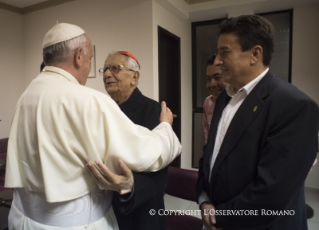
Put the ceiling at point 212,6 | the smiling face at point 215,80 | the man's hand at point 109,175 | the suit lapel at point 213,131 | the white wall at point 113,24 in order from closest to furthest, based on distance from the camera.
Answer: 1. the man's hand at point 109,175
2. the suit lapel at point 213,131
3. the smiling face at point 215,80
4. the white wall at point 113,24
5. the ceiling at point 212,6

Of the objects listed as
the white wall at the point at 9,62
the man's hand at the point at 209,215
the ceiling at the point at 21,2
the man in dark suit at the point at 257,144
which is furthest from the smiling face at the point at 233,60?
the white wall at the point at 9,62

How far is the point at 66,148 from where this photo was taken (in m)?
0.78

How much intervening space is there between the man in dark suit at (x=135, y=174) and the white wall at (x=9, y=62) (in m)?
2.96

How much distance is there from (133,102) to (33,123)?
24.2 inches

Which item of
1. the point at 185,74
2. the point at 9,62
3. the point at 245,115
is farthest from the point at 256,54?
the point at 9,62

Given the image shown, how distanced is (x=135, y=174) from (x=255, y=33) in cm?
79

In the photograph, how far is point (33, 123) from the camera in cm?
82

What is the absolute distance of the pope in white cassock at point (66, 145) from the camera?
78 cm

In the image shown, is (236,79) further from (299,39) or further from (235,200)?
(299,39)

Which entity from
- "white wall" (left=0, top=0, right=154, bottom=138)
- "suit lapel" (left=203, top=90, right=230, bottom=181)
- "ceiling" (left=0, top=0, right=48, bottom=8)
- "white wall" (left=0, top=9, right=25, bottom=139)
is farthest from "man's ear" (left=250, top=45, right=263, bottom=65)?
"white wall" (left=0, top=9, right=25, bottom=139)

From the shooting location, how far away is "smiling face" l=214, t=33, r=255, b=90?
0.99 m

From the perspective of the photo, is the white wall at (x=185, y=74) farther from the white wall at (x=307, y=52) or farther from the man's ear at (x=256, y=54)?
the man's ear at (x=256, y=54)

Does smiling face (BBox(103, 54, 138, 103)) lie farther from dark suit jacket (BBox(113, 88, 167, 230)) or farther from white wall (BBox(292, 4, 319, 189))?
white wall (BBox(292, 4, 319, 189))

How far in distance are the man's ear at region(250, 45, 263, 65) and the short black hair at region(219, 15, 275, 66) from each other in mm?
16
